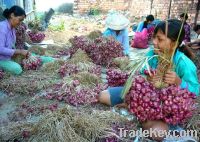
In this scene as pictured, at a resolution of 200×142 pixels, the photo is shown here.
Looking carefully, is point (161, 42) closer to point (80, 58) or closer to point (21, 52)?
point (80, 58)

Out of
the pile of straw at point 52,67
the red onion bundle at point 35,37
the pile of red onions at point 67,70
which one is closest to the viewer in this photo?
the pile of red onions at point 67,70

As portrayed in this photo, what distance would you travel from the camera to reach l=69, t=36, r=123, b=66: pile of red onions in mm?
5004

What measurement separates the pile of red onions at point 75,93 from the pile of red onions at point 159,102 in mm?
983

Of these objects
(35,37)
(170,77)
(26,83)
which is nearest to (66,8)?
(35,37)

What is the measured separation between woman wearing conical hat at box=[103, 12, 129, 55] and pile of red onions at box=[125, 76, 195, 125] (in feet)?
9.82

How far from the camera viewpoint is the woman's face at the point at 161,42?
2.63 m

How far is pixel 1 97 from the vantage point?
11.9 feet

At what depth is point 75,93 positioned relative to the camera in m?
3.50

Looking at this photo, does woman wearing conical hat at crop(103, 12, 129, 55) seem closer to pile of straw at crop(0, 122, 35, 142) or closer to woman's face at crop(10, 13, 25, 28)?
woman's face at crop(10, 13, 25, 28)

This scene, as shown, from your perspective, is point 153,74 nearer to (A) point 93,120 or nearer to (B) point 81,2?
(A) point 93,120

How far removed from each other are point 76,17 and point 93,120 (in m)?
8.90

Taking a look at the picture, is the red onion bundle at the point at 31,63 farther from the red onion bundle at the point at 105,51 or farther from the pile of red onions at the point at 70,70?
the red onion bundle at the point at 105,51

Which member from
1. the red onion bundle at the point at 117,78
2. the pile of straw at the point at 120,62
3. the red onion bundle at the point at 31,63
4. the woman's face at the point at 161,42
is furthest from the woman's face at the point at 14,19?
the woman's face at the point at 161,42

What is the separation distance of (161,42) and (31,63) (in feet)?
8.24
